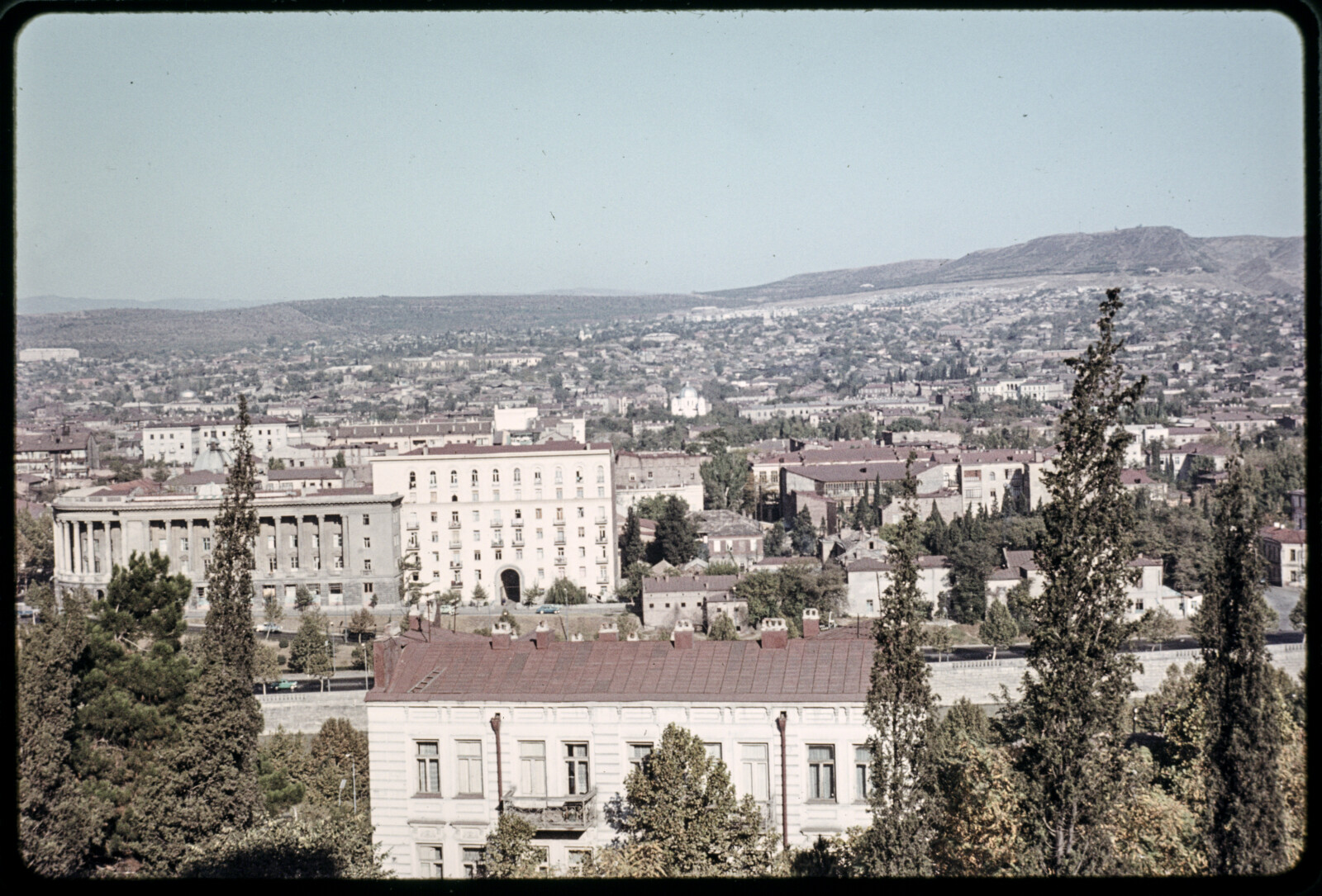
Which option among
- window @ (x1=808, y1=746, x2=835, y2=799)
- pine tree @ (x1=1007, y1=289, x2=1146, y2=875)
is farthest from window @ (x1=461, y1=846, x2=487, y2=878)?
pine tree @ (x1=1007, y1=289, x2=1146, y2=875)

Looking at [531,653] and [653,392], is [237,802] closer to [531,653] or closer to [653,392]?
[531,653]

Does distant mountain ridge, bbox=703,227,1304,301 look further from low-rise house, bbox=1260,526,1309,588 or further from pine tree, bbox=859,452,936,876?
pine tree, bbox=859,452,936,876

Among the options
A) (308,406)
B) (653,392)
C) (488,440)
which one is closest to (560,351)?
(653,392)

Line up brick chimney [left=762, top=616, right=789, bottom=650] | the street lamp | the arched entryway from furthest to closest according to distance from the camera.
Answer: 1. the arched entryway
2. the street lamp
3. brick chimney [left=762, top=616, right=789, bottom=650]

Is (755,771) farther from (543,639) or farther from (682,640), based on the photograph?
(543,639)

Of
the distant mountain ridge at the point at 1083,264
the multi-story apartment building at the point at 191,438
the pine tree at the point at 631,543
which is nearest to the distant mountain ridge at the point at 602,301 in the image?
the distant mountain ridge at the point at 1083,264

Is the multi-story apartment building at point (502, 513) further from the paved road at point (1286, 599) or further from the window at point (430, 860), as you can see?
the window at point (430, 860)
